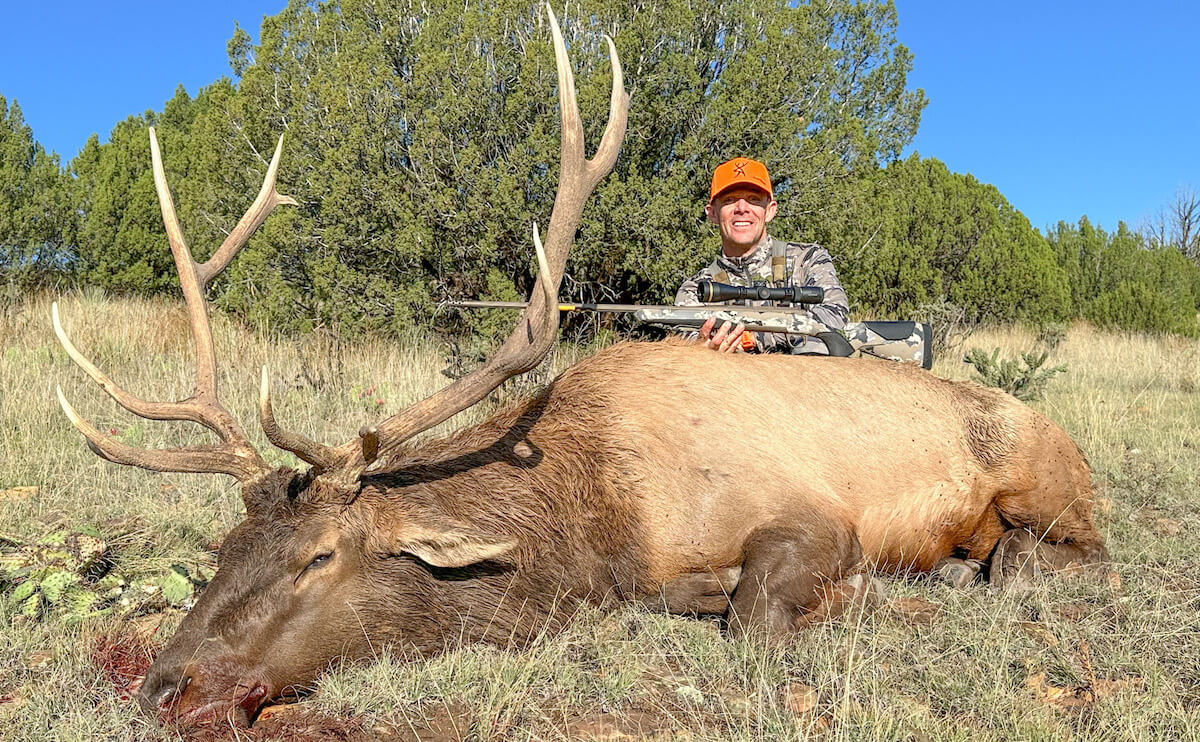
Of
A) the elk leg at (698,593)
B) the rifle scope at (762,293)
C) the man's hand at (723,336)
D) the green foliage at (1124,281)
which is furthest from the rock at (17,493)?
the green foliage at (1124,281)

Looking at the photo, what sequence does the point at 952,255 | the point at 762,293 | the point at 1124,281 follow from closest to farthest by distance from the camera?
the point at 762,293
the point at 952,255
the point at 1124,281

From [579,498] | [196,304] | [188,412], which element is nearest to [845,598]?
[579,498]

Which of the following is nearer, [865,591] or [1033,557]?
[865,591]

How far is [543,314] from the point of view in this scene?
2986mm

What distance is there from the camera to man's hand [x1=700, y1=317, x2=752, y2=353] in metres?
4.02

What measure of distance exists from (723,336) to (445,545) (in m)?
1.78

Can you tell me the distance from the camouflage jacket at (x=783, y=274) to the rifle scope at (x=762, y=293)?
426mm

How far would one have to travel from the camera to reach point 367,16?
1041 cm

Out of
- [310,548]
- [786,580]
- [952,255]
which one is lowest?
[786,580]

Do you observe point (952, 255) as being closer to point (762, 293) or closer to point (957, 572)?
point (762, 293)

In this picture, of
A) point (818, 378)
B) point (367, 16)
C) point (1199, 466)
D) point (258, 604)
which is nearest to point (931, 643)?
point (818, 378)

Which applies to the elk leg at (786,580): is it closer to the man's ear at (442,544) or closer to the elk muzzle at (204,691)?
the man's ear at (442,544)

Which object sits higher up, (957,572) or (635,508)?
(635,508)

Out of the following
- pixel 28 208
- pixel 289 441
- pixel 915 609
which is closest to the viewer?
pixel 289 441
